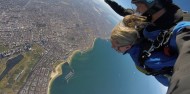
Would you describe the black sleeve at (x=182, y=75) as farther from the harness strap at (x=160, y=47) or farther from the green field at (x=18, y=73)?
the green field at (x=18, y=73)

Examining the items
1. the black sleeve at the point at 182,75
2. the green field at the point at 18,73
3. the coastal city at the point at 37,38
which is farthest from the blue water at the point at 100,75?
the black sleeve at the point at 182,75

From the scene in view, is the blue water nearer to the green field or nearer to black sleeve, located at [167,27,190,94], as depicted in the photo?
the green field

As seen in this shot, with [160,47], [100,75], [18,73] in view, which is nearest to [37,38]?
[100,75]

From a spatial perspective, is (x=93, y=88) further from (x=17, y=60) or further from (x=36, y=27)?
(x=36, y=27)

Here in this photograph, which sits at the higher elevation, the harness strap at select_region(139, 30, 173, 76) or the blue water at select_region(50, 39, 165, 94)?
the harness strap at select_region(139, 30, 173, 76)

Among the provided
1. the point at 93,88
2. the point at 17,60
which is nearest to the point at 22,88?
the point at 17,60

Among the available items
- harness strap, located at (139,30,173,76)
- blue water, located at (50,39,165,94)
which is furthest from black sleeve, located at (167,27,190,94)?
blue water, located at (50,39,165,94)
